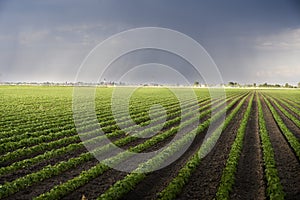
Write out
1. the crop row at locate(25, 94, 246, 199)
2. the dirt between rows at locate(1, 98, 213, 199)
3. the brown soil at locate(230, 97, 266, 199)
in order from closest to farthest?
the crop row at locate(25, 94, 246, 199)
the dirt between rows at locate(1, 98, 213, 199)
the brown soil at locate(230, 97, 266, 199)

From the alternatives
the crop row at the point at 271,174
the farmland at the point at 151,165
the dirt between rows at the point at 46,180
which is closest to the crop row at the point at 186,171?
the farmland at the point at 151,165

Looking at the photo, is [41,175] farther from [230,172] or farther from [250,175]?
[250,175]

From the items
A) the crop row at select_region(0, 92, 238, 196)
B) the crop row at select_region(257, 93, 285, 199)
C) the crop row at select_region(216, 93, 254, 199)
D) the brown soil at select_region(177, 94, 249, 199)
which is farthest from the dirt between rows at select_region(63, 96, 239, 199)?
the crop row at select_region(257, 93, 285, 199)

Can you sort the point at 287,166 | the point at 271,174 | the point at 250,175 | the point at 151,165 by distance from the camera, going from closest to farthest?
1. the point at 271,174
2. the point at 250,175
3. the point at 151,165
4. the point at 287,166

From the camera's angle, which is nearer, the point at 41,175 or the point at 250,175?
the point at 41,175

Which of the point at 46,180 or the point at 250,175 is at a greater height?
Answer: the point at 46,180

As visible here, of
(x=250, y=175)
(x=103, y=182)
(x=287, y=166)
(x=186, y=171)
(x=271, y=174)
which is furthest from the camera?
(x=287, y=166)

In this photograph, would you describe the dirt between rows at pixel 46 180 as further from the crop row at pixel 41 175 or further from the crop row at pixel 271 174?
the crop row at pixel 271 174

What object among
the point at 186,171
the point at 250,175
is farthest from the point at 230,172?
the point at 186,171

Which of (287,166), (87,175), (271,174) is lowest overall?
(287,166)

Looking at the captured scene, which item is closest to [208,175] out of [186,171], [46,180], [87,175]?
[186,171]

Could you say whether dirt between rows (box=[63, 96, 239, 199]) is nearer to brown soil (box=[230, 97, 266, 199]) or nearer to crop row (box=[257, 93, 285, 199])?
brown soil (box=[230, 97, 266, 199])

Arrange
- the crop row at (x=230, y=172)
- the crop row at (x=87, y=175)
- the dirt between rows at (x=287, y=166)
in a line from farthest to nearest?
the dirt between rows at (x=287, y=166)
the crop row at (x=230, y=172)
the crop row at (x=87, y=175)

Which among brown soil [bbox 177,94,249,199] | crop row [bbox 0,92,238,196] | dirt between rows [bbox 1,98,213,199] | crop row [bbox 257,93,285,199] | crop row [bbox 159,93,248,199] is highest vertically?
crop row [bbox 0,92,238,196]
